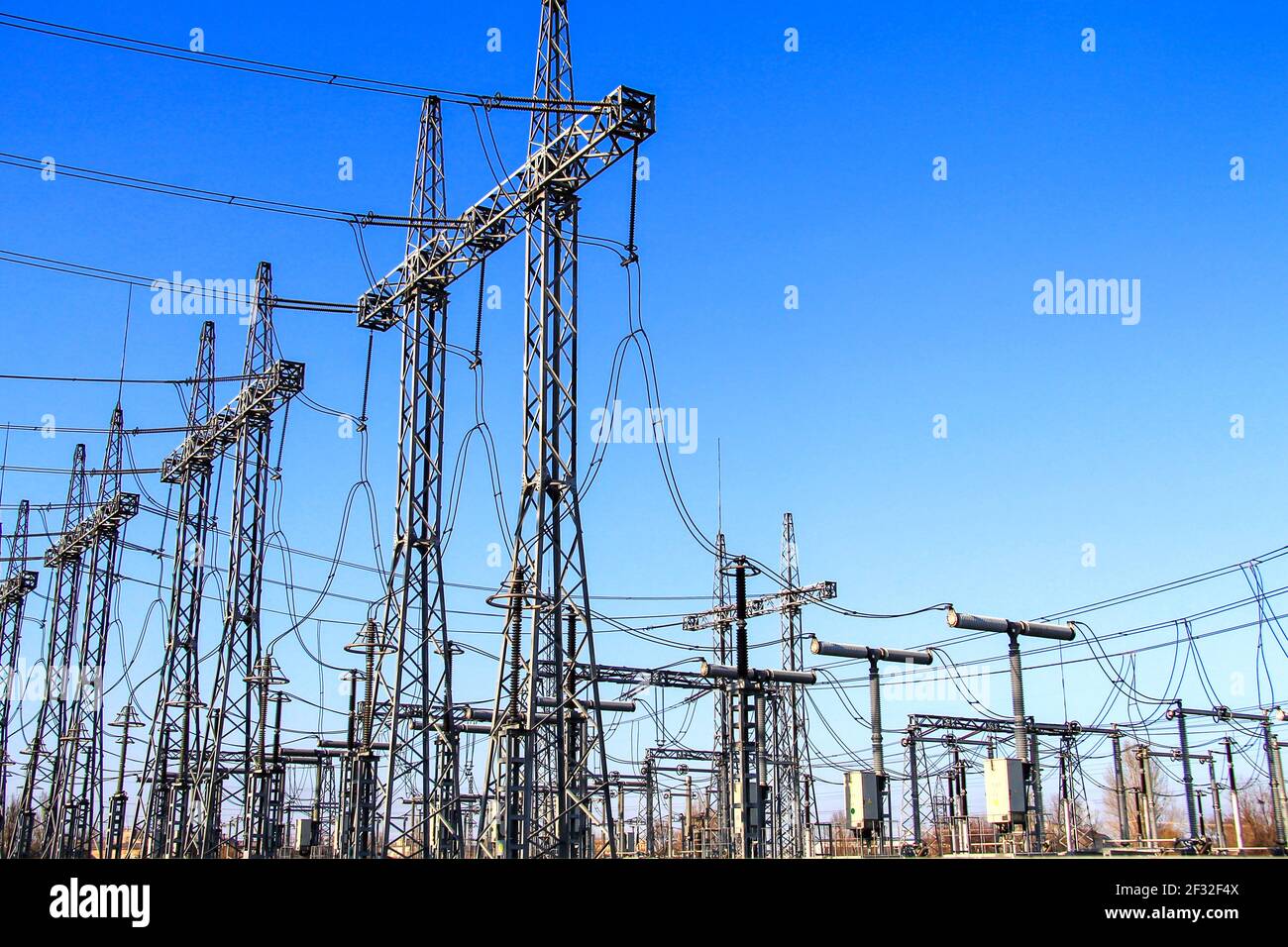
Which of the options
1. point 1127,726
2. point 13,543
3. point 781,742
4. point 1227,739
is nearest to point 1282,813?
point 1227,739

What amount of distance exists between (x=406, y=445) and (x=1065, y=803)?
127ft

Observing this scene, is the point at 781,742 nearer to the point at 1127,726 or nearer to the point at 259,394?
the point at 1127,726

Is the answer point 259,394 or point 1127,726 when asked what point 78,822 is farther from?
point 1127,726

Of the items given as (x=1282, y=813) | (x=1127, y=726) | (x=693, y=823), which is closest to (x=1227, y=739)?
(x=1127, y=726)

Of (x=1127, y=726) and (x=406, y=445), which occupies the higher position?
(x=406, y=445)

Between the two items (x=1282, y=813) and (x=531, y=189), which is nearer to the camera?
(x=531, y=189)

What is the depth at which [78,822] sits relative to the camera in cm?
4962
